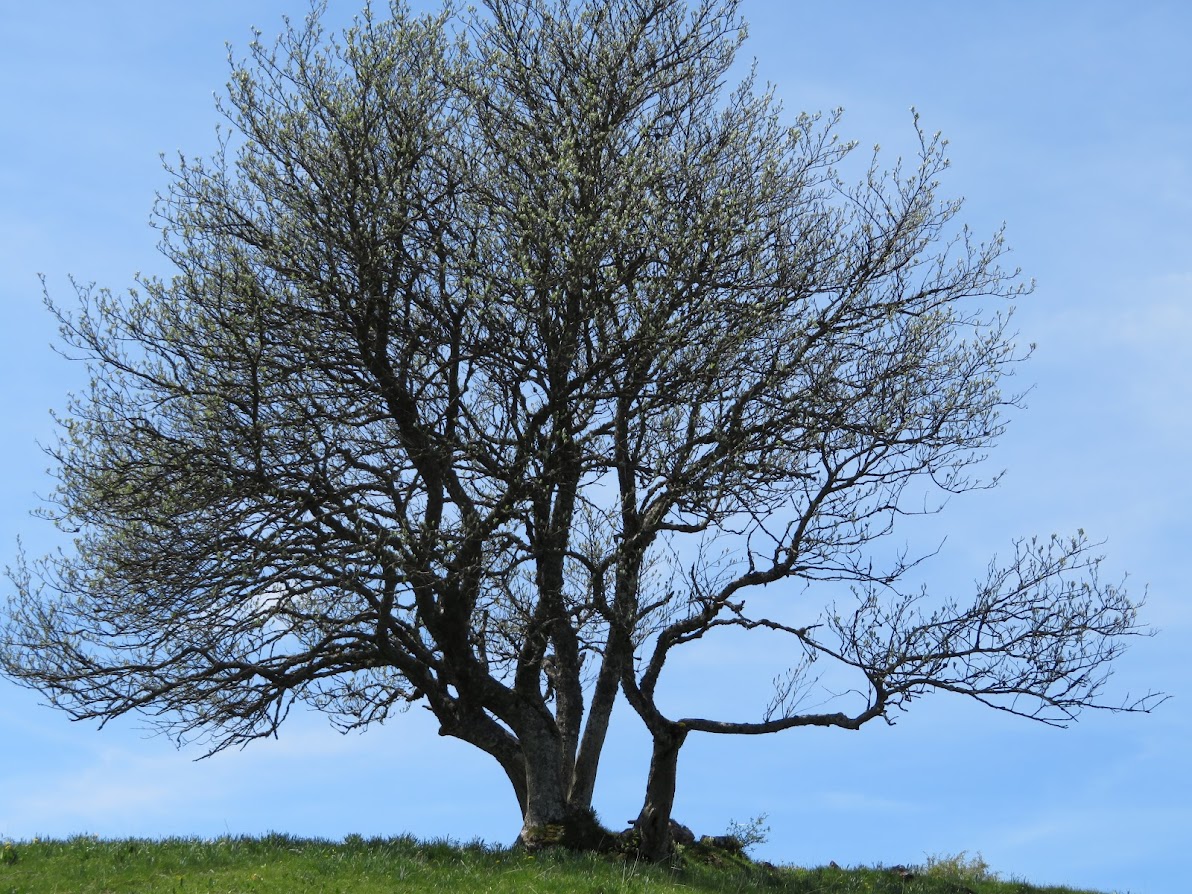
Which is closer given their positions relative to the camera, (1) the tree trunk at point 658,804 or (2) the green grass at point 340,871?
(2) the green grass at point 340,871

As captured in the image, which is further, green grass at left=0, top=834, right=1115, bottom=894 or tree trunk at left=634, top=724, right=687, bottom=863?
tree trunk at left=634, top=724, right=687, bottom=863

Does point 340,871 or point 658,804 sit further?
point 658,804

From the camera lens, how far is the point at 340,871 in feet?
62.7

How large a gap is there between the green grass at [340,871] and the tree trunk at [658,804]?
54cm

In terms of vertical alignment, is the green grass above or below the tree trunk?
below

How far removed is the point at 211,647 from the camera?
2125cm

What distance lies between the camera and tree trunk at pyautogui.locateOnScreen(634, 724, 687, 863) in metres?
22.3

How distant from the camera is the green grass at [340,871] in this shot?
1869cm

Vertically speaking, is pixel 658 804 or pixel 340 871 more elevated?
pixel 658 804

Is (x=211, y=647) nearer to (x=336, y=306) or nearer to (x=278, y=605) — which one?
(x=278, y=605)

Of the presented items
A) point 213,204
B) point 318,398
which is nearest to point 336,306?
point 318,398

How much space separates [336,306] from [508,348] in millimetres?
3272

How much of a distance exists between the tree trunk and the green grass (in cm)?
54

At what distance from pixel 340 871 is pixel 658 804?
21.0ft
